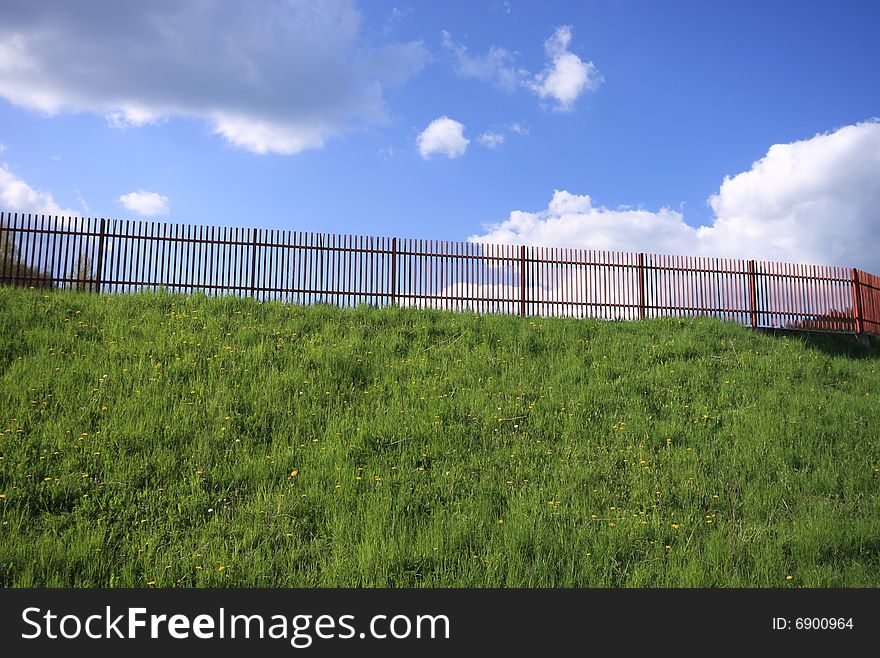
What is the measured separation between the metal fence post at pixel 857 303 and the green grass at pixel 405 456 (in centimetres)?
770

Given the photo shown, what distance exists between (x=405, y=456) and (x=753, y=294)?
49.0ft

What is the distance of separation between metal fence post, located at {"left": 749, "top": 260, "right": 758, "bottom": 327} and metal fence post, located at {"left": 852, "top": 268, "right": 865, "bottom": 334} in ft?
11.8

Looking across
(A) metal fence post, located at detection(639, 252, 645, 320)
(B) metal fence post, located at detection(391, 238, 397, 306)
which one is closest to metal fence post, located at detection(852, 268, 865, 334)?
(A) metal fence post, located at detection(639, 252, 645, 320)

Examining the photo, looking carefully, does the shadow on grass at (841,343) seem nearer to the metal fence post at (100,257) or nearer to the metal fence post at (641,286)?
the metal fence post at (641,286)

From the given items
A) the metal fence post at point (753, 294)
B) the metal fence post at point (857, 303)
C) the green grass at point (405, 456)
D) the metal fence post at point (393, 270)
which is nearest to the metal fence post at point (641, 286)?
the metal fence post at point (753, 294)

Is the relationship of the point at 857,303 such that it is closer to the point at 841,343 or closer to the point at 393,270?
the point at 841,343

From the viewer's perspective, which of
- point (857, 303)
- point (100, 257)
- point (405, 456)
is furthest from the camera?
point (857, 303)

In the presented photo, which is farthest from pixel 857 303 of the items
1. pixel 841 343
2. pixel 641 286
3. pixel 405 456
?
pixel 405 456

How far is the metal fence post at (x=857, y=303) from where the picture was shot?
799 inches

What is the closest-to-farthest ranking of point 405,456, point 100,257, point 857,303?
1. point 405,456
2. point 100,257
3. point 857,303

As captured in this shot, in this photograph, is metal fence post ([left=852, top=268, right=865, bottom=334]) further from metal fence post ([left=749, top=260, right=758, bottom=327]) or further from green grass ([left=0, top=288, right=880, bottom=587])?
green grass ([left=0, top=288, right=880, bottom=587])

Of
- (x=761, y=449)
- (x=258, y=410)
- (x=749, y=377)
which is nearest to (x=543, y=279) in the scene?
(x=749, y=377)

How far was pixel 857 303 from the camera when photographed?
67.3 feet

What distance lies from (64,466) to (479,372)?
21.2 ft
